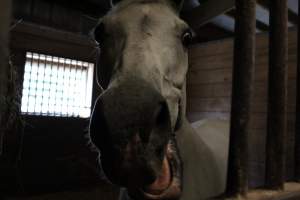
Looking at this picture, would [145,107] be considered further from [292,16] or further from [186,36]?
[292,16]

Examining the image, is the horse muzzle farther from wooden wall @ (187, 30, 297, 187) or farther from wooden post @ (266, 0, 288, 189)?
wooden wall @ (187, 30, 297, 187)

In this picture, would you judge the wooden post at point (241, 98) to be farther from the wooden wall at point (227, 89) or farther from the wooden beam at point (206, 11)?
the wooden wall at point (227, 89)

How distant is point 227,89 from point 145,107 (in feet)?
6.15

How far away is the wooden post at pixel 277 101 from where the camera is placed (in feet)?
4.10

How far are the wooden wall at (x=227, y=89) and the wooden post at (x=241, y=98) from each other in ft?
2.41

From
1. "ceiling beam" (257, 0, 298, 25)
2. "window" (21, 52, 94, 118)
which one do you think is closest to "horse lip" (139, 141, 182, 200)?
"ceiling beam" (257, 0, 298, 25)

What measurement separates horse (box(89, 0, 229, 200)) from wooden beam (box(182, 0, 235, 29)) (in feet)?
0.41

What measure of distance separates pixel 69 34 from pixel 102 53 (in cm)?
286

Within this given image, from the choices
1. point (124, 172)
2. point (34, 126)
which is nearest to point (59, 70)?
point (34, 126)

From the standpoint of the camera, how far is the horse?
65 cm

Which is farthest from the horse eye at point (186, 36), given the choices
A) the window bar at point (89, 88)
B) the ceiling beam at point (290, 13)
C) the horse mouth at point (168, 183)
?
the window bar at point (89, 88)

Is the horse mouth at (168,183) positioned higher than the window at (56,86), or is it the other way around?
the window at (56,86)

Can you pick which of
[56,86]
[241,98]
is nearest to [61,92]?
[56,86]

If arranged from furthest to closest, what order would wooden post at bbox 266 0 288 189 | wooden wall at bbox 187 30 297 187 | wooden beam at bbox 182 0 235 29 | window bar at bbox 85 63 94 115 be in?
1. window bar at bbox 85 63 94 115
2. wooden wall at bbox 187 30 297 187
3. wooden post at bbox 266 0 288 189
4. wooden beam at bbox 182 0 235 29
